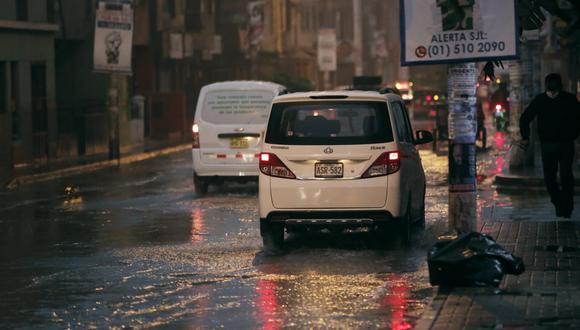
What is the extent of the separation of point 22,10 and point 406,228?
83.7 ft

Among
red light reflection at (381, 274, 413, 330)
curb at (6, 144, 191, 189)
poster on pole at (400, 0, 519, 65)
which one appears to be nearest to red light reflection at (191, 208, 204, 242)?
poster on pole at (400, 0, 519, 65)

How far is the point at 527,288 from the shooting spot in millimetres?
12195

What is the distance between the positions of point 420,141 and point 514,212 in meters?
2.62

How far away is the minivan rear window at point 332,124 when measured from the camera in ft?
53.4

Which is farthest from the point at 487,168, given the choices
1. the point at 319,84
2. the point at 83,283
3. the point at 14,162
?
the point at 319,84

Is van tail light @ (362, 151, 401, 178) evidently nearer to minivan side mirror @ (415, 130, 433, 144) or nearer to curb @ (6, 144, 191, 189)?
minivan side mirror @ (415, 130, 433, 144)

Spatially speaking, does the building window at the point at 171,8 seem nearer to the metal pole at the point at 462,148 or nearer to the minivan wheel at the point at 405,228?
the minivan wheel at the point at 405,228

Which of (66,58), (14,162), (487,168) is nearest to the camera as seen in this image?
(487,168)

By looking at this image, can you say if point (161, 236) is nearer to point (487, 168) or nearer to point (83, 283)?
point (83, 283)

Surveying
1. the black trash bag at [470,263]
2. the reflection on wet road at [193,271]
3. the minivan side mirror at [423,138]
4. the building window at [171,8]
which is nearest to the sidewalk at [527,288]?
the black trash bag at [470,263]

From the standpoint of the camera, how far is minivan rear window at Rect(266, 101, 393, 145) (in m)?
16.3

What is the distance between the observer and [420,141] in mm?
18312

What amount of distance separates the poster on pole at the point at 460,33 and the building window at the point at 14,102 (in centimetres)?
2346

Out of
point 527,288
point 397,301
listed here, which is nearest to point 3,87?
point 397,301
